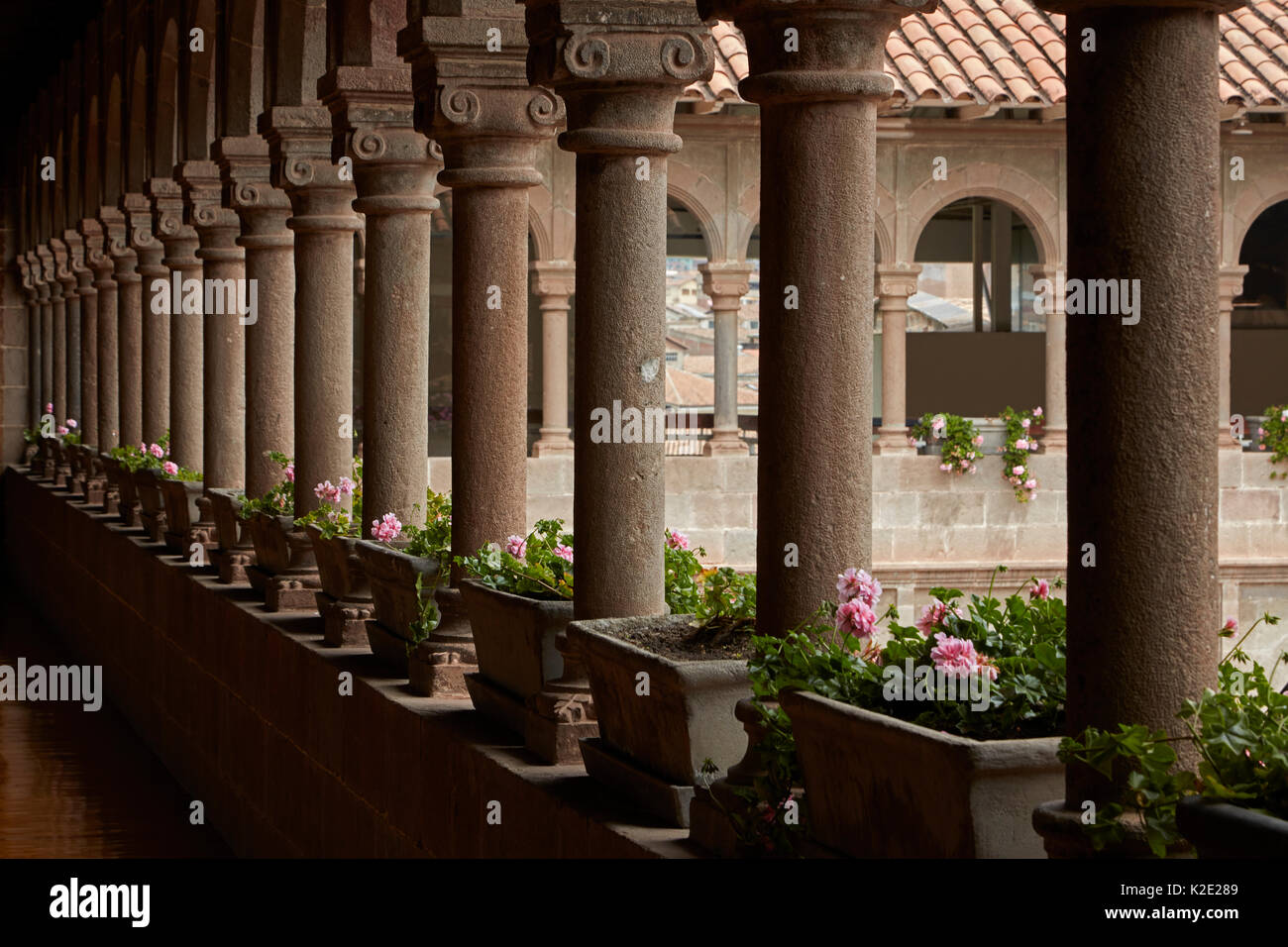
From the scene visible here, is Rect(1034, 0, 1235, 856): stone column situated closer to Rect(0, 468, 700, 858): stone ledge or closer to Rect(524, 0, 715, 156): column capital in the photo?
Rect(0, 468, 700, 858): stone ledge

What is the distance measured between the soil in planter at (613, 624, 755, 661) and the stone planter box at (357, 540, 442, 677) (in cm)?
182

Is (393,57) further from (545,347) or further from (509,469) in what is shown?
(545,347)

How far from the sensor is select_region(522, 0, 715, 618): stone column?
5051 millimetres

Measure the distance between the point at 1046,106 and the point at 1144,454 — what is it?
478 inches

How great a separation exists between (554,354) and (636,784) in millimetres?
10745

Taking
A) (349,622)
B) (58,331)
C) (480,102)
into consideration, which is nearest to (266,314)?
(349,622)

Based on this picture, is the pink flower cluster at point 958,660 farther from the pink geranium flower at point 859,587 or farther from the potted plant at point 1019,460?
the potted plant at point 1019,460

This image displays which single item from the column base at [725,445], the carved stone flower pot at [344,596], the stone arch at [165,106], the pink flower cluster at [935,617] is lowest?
the carved stone flower pot at [344,596]

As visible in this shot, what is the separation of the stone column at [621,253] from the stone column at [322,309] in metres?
3.42

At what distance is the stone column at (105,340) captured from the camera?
1664 centimetres

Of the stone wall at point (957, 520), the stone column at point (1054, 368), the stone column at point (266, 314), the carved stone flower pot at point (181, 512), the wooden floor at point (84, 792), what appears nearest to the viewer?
the wooden floor at point (84, 792)

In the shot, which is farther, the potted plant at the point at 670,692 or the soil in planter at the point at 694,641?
the soil in planter at the point at 694,641

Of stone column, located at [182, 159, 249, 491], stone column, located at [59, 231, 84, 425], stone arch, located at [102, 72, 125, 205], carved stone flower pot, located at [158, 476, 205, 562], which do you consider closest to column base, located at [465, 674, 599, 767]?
stone column, located at [182, 159, 249, 491]

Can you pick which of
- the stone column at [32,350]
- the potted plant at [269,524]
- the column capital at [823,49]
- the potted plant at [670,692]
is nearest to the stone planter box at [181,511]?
the potted plant at [269,524]
